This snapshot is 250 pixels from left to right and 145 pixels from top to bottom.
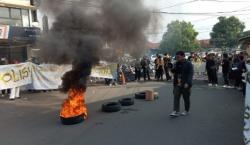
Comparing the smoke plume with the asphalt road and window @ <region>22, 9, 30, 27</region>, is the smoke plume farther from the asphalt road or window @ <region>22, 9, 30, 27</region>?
window @ <region>22, 9, 30, 27</region>

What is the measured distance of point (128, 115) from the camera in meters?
10.7

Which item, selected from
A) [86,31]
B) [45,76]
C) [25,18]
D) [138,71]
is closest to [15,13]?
[25,18]

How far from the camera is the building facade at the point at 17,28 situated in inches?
947

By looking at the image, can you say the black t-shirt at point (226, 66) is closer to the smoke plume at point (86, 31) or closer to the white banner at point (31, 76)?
the white banner at point (31, 76)

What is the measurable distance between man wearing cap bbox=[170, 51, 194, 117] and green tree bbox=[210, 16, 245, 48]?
266 ft

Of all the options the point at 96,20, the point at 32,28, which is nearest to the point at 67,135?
the point at 96,20

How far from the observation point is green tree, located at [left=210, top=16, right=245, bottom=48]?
88.8m

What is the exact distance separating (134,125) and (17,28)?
58.9 feet

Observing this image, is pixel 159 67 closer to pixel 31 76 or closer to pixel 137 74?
pixel 137 74

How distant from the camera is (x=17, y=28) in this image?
24.8 m

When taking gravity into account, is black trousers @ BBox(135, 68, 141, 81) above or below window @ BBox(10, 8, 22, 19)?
below

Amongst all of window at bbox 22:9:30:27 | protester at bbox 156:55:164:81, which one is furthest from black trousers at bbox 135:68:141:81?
window at bbox 22:9:30:27

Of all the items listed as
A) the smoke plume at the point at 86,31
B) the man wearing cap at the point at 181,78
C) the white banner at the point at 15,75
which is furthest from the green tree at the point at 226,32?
the man wearing cap at the point at 181,78

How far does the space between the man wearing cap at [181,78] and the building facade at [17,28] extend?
600 inches
